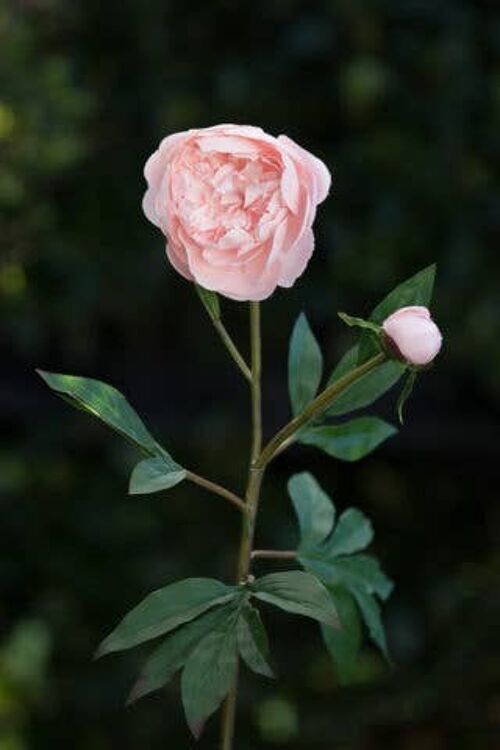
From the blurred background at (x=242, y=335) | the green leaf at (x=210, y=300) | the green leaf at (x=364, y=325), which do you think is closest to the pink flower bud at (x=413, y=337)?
the green leaf at (x=364, y=325)

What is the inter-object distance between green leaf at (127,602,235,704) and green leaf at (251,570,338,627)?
3 cm

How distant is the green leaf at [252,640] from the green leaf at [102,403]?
114mm

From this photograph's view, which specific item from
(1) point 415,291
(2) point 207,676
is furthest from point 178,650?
(1) point 415,291

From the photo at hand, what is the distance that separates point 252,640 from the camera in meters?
0.94

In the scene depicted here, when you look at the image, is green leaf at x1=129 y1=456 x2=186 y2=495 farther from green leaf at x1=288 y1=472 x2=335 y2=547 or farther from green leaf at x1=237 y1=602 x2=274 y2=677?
green leaf at x1=288 y1=472 x2=335 y2=547

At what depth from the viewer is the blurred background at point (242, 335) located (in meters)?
2.42

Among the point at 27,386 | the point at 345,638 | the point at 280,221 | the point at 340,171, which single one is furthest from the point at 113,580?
the point at 280,221

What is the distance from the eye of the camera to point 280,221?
2.88 ft

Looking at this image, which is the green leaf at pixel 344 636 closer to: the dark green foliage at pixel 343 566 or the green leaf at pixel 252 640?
the dark green foliage at pixel 343 566

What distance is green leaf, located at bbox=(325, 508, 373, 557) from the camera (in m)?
1.13

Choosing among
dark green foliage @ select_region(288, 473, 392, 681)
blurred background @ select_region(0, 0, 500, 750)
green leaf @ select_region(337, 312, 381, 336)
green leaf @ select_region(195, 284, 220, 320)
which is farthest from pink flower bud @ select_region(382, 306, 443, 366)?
blurred background @ select_region(0, 0, 500, 750)

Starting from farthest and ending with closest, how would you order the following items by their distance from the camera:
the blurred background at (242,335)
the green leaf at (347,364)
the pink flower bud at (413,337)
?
1. the blurred background at (242,335)
2. the green leaf at (347,364)
3. the pink flower bud at (413,337)

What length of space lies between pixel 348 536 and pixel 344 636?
7 centimetres

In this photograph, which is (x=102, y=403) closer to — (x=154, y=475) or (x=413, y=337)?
(x=154, y=475)
